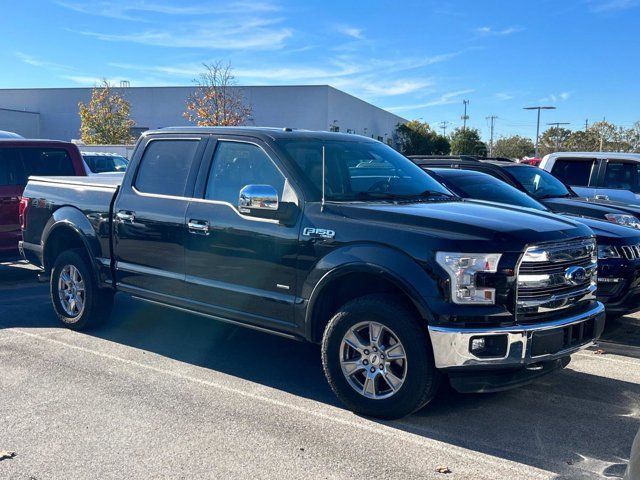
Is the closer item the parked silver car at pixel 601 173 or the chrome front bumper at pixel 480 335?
the chrome front bumper at pixel 480 335

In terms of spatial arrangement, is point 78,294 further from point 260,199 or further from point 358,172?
point 358,172

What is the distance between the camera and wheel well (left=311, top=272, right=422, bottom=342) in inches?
181

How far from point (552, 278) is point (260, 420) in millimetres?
2194

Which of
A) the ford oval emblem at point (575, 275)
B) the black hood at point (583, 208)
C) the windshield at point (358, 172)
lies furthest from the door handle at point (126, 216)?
the black hood at point (583, 208)

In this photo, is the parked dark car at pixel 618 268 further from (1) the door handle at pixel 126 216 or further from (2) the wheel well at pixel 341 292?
(1) the door handle at pixel 126 216

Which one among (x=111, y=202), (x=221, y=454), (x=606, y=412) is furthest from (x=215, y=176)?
(x=606, y=412)

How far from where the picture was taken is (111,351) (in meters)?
6.11

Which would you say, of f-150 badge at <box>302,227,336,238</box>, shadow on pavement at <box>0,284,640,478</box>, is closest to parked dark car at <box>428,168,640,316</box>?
shadow on pavement at <box>0,284,640,478</box>

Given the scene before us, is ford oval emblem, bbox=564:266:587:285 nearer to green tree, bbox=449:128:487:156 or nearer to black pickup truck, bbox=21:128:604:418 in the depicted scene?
black pickup truck, bbox=21:128:604:418

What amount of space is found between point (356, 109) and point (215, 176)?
47.4m

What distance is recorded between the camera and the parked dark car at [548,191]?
785 cm

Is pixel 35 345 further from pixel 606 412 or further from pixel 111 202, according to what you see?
pixel 606 412

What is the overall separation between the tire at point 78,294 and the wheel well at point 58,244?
15cm

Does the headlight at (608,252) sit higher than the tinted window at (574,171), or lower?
lower
